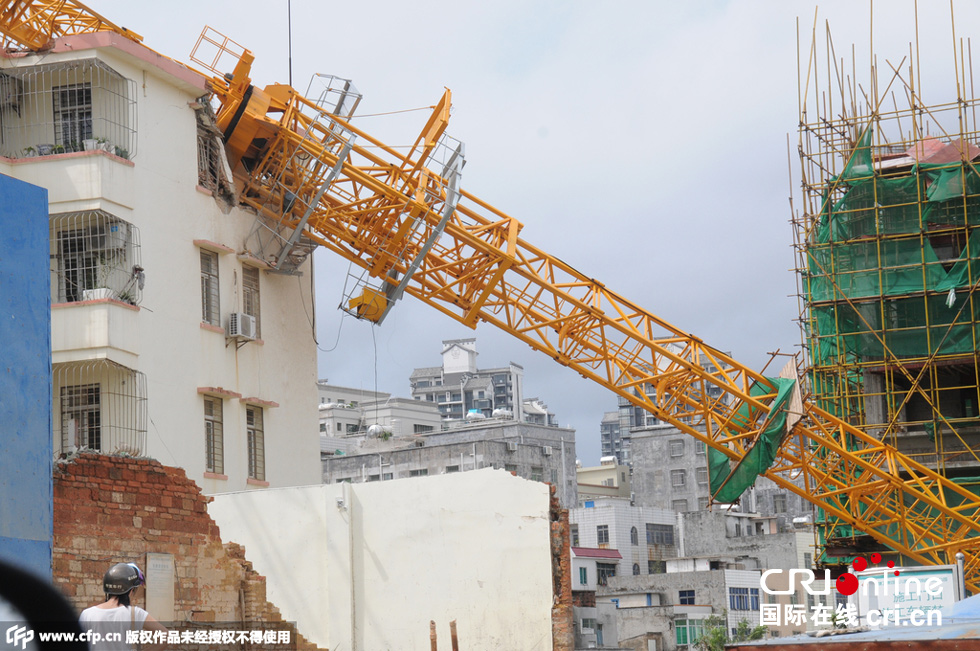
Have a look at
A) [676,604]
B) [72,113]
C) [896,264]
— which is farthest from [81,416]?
[676,604]

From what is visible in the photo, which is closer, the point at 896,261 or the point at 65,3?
the point at 65,3

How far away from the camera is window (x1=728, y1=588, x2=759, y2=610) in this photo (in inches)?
1964

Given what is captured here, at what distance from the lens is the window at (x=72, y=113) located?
924 inches

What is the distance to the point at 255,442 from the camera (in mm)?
25734

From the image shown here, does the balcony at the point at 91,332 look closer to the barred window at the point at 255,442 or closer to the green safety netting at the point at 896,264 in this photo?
the barred window at the point at 255,442

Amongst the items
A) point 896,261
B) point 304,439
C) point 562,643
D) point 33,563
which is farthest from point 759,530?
point 33,563

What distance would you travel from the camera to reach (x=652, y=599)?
50188 millimetres

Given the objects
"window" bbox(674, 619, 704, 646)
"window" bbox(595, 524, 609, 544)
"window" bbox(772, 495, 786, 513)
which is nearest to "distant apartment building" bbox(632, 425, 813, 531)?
"window" bbox(772, 495, 786, 513)

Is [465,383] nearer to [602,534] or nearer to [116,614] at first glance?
[602,534]

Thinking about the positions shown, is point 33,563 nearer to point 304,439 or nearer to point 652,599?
point 304,439

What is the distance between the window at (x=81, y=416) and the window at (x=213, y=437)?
7.62 ft

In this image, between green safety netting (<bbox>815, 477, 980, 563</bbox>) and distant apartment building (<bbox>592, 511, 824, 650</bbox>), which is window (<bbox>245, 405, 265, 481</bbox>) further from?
distant apartment building (<bbox>592, 511, 824, 650</bbox>)

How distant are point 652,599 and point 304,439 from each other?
87.9ft

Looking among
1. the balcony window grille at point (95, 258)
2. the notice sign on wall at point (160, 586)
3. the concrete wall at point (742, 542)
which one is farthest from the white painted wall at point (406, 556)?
the concrete wall at point (742, 542)
